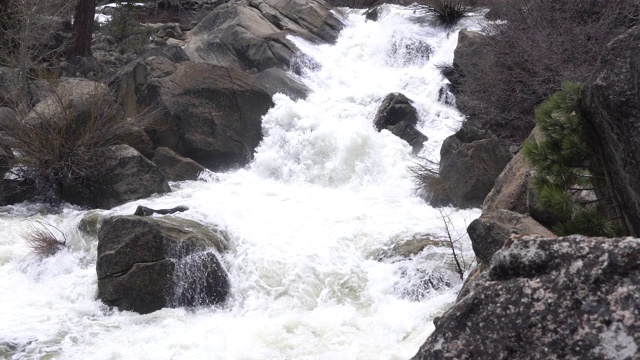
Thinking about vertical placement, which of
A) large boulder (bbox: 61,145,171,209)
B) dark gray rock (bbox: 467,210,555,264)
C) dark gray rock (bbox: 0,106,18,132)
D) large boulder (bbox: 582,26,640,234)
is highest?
large boulder (bbox: 582,26,640,234)

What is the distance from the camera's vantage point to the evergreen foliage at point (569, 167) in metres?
4.70

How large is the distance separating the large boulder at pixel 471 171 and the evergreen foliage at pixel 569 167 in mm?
6310

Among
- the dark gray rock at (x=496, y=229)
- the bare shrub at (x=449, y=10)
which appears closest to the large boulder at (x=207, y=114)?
the bare shrub at (x=449, y=10)

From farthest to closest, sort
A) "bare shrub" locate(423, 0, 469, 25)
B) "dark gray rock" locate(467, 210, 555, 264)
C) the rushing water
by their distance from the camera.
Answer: "bare shrub" locate(423, 0, 469, 25)
the rushing water
"dark gray rock" locate(467, 210, 555, 264)

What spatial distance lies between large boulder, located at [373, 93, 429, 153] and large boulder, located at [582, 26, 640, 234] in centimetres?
1026

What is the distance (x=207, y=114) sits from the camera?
14570 mm

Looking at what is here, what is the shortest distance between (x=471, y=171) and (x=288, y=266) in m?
3.76

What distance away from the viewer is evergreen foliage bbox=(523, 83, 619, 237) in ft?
15.4

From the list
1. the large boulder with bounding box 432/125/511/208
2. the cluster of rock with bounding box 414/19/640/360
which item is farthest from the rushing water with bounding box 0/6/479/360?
the cluster of rock with bounding box 414/19/640/360

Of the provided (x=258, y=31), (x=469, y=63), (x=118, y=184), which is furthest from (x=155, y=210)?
(x=258, y=31)

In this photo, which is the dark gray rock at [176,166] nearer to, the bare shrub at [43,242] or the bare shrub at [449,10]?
the bare shrub at [43,242]

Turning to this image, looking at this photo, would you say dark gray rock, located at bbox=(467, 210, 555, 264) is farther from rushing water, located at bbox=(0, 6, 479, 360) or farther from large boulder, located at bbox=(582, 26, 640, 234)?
large boulder, located at bbox=(582, 26, 640, 234)

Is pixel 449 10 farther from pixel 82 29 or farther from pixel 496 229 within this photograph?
pixel 496 229

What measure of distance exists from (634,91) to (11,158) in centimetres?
1103
